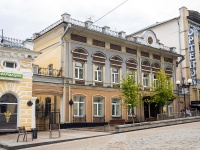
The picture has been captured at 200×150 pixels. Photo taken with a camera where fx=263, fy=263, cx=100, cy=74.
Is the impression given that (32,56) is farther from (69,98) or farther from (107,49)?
(107,49)

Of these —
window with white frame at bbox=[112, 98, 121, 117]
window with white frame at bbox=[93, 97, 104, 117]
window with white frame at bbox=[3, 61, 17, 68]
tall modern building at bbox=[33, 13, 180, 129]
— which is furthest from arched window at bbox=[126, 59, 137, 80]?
window with white frame at bbox=[3, 61, 17, 68]

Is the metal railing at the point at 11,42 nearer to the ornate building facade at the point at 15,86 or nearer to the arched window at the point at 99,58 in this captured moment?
the ornate building facade at the point at 15,86

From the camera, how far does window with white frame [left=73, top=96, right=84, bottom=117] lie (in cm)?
2399

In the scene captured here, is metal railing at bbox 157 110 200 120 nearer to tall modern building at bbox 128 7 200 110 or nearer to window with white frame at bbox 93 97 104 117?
window with white frame at bbox 93 97 104 117

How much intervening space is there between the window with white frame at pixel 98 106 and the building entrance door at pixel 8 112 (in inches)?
329

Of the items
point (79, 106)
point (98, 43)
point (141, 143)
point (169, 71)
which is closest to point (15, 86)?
point (79, 106)

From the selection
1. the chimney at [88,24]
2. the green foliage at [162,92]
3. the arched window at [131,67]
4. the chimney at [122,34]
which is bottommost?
the green foliage at [162,92]

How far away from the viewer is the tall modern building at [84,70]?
23156 mm

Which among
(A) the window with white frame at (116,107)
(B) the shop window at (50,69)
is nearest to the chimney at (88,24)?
(B) the shop window at (50,69)

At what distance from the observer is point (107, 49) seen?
26953 millimetres

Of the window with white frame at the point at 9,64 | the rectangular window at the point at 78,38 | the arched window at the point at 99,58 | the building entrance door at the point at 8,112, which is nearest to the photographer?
the building entrance door at the point at 8,112

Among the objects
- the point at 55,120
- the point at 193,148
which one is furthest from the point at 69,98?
the point at 193,148

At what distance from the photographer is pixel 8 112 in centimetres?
1903

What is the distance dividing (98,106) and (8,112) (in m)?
9.38
